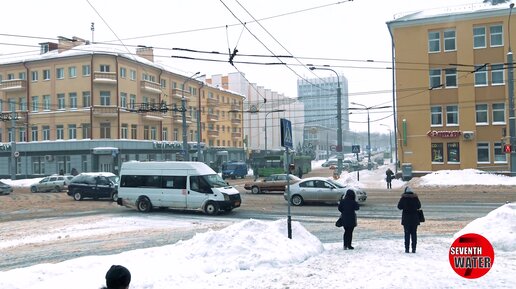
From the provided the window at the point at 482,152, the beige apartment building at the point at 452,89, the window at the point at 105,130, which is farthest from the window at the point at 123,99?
the window at the point at 482,152

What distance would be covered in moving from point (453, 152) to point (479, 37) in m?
9.59

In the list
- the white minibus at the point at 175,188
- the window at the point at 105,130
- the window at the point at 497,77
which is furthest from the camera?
the window at the point at 105,130

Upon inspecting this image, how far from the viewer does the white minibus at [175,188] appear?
18750 mm

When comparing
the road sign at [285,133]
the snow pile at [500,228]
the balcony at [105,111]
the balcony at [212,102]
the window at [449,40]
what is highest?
the window at [449,40]

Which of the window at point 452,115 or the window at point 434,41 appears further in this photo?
the window at point 434,41

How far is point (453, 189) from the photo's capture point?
2938 centimetres

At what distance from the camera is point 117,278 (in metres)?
3.32

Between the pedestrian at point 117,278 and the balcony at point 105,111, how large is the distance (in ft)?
157

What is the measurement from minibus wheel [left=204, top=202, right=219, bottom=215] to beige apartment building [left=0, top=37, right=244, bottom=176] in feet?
87.0

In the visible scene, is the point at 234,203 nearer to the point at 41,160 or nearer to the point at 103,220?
the point at 103,220

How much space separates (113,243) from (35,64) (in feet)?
151

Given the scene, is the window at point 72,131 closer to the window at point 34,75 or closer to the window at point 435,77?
the window at point 34,75

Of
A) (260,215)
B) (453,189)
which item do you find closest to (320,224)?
(260,215)

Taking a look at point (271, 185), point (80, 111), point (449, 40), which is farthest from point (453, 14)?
point (80, 111)
